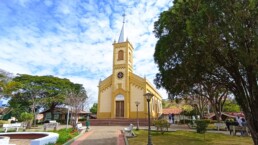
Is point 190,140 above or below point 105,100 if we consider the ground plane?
below

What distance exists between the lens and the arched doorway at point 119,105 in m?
33.9

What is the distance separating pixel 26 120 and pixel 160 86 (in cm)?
1491

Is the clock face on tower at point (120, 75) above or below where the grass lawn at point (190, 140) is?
above

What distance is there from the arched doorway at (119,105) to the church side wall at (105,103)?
5.15 ft

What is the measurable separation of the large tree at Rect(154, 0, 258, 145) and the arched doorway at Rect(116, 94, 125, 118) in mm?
22726

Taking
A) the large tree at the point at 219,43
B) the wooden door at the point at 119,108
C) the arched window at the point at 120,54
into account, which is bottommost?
the wooden door at the point at 119,108

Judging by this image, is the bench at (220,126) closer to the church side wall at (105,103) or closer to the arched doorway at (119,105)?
the arched doorway at (119,105)

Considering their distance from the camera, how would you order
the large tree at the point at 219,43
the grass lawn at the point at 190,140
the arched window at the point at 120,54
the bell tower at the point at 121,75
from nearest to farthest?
the large tree at the point at 219,43 < the grass lawn at the point at 190,140 < the bell tower at the point at 121,75 < the arched window at the point at 120,54

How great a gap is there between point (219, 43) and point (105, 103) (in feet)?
92.4

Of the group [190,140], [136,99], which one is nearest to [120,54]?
[136,99]

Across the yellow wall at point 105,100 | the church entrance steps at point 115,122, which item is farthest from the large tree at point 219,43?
the yellow wall at point 105,100

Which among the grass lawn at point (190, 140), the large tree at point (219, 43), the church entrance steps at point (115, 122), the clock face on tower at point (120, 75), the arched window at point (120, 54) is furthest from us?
the arched window at point (120, 54)

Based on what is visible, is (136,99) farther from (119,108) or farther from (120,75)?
(120,75)

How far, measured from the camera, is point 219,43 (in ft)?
32.0
